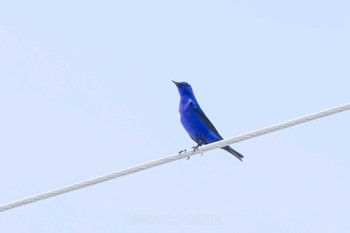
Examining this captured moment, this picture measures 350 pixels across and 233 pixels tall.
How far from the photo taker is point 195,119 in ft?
43.1

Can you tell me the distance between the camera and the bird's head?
13.6 m

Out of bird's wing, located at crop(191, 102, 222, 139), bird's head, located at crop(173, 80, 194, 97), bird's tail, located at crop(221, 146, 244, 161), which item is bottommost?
bird's tail, located at crop(221, 146, 244, 161)

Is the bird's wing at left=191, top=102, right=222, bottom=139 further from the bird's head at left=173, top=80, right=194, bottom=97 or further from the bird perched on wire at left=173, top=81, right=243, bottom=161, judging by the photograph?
the bird's head at left=173, top=80, right=194, bottom=97

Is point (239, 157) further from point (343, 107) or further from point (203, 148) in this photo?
point (343, 107)

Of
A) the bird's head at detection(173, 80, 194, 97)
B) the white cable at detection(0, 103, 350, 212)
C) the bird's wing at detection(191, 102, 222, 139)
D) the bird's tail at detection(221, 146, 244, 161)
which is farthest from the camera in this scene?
the bird's head at detection(173, 80, 194, 97)

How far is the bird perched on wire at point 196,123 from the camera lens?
42.6ft

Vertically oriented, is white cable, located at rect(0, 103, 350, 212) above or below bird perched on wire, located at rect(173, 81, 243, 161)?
below

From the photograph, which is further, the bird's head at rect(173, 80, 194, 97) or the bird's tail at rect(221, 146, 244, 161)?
the bird's head at rect(173, 80, 194, 97)

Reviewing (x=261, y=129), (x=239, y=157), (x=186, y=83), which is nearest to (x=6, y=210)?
(x=261, y=129)

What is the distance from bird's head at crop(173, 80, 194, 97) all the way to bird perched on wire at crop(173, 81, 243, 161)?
0.05 m

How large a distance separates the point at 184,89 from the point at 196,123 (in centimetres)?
72

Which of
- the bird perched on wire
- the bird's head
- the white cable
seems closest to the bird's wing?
the bird perched on wire

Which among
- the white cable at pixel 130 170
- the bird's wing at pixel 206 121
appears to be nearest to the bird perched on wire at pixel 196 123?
the bird's wing at pixel 206 121

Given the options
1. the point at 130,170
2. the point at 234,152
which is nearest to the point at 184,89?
the point at 234,152
